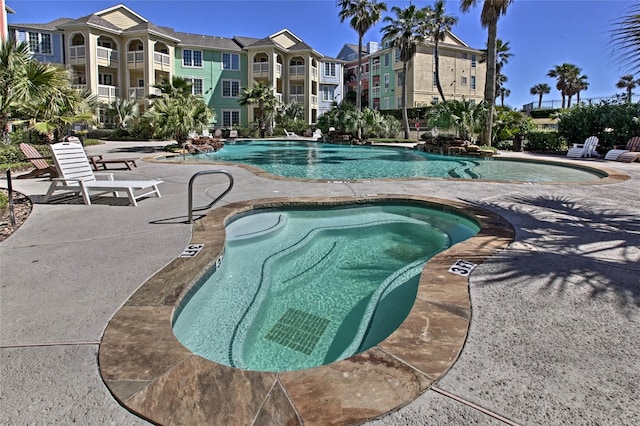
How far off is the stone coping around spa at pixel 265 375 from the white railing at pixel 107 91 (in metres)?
39.0

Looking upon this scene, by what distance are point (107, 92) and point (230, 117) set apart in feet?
39.3

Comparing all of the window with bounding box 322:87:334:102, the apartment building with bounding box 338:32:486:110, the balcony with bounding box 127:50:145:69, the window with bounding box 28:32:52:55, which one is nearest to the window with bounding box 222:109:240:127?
the balcony with bounding box 127:50:145:69

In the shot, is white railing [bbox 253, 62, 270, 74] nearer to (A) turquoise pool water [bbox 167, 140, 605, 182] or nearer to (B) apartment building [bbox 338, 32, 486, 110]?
(B) apartment building [bbox 338, 32, 486, 110]

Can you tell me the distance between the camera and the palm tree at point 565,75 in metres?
59.5

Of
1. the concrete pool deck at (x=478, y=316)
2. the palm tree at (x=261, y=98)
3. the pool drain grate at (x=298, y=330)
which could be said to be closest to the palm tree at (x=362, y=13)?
the palm tree at (x=261, y=98)

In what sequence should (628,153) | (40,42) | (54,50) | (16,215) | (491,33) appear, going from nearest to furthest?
(16,215) < (628,153) < (491,33) < (40,42) < (54,50)

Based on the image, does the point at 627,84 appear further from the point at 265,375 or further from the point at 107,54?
the point at 265,375

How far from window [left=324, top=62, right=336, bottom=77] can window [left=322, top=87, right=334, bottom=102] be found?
→ 1701mm

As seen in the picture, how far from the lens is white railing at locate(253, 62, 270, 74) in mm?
43281

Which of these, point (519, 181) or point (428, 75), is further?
point (428, 75)

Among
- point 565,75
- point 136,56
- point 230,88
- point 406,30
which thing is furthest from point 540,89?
point 136,56

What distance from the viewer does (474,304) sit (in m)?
3.53

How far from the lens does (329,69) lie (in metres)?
49.9

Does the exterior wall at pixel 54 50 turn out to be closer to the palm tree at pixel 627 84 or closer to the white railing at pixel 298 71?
the white railing at pixel 298 71
